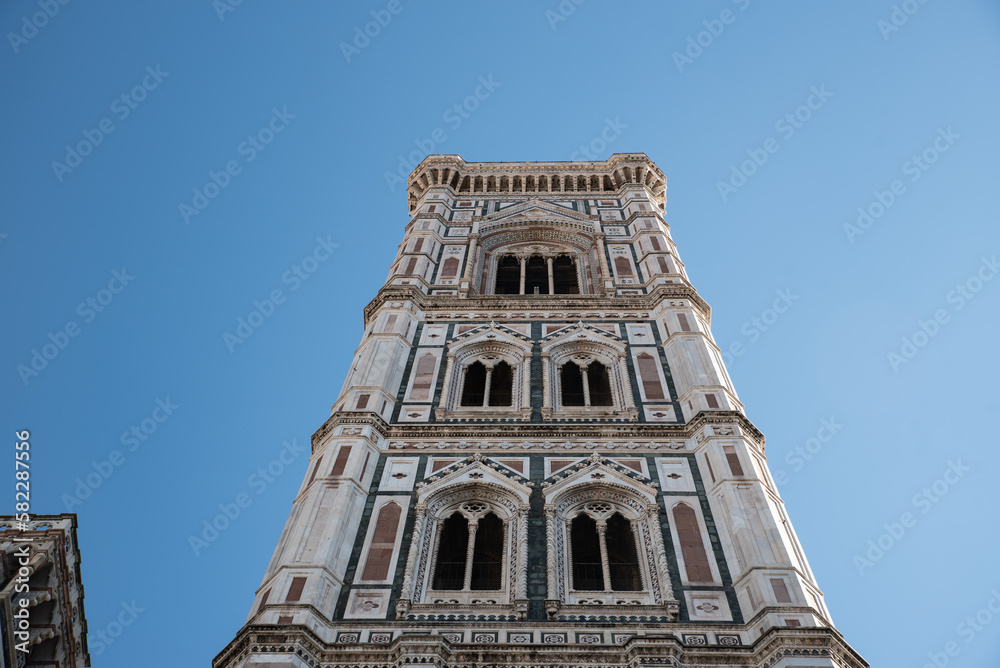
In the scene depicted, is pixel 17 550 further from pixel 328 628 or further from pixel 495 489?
pixel 495 489

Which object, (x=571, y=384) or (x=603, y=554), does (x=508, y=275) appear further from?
(x=603, y=554)

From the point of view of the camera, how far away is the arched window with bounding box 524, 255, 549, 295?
28.4 meters

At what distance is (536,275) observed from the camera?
29.1 metres

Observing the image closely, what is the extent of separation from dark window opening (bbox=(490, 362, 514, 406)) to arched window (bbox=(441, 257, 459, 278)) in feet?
17.0

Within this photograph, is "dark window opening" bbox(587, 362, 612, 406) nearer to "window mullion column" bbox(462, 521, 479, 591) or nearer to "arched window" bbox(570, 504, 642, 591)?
"arched window" bbox(570, 504, 642, 591)

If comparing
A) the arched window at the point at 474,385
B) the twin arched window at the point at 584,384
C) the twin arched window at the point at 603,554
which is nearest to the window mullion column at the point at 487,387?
the arched window at the point at 474,385

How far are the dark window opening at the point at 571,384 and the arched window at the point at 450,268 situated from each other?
5612 millimetres

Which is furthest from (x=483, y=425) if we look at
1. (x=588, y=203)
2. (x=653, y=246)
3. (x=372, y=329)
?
(x=588, y=203)

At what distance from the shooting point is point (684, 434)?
18.7m

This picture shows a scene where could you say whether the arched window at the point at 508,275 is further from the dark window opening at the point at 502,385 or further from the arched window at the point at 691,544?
the arched window at the point at 691,544

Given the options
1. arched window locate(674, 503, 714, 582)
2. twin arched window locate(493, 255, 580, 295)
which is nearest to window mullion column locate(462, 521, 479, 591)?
arched window locate(674, 503, 714, 582)

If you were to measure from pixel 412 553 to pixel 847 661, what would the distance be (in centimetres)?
551

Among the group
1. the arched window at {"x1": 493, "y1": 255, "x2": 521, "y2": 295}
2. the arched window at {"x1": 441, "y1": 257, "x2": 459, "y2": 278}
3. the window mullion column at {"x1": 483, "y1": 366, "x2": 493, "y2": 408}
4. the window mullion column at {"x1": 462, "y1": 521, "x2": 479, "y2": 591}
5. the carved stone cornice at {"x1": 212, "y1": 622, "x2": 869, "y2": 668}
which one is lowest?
the carved stone cornice at {"x1": 212, "y1": 622, "x2": 869, "y2": 668}

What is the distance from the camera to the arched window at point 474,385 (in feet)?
68.9
